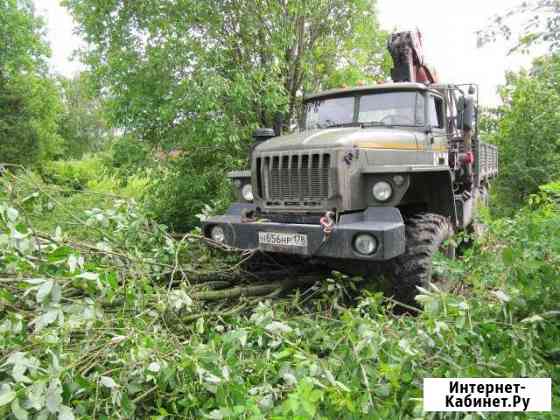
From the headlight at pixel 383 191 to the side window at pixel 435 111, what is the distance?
1481 millimetres

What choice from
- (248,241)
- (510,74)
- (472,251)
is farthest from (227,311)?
(510,74)

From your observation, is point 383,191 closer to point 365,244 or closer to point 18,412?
point 365,244

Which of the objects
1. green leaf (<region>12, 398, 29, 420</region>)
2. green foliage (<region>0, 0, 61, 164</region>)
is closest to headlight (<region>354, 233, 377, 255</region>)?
green leaf (<region>12, 398, 29, 420</region>)

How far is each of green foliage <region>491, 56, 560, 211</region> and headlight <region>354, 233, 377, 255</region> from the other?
8.00 metres

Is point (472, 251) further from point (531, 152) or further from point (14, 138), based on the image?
point (14, 138)

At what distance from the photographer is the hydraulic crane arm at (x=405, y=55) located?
6648mm

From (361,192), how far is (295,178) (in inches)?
24.3

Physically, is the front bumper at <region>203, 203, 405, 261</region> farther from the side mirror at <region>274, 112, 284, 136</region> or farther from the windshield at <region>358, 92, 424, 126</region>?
the side mirror at <region>274, 112, 284, 136</region>

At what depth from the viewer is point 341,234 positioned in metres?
3.59

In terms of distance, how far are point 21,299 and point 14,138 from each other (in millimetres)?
19386

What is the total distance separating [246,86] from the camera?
6.71 meters

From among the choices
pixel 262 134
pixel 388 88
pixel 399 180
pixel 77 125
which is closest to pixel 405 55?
pixel 388 88

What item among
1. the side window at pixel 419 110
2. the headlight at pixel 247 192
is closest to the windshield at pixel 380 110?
the side window at pixel 419 110

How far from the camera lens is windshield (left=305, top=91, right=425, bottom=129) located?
496 centimetres
